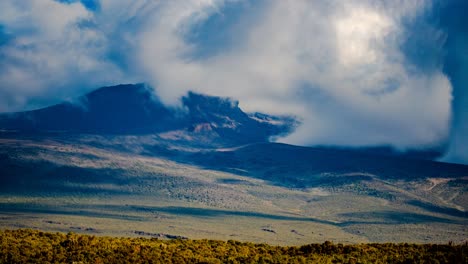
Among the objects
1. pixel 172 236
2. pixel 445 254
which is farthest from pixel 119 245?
pixel 172 236

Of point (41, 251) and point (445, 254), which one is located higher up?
point (445, 254)

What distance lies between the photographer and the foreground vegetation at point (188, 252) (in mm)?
24781

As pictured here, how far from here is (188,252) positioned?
2658 cm

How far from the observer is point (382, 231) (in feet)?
629

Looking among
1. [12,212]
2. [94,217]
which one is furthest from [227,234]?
[12,212]

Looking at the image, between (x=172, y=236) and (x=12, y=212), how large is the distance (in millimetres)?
66998

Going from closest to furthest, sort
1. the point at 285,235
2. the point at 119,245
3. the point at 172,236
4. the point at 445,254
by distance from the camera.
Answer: the point at 445,254
the point at 119,245
the point at 172,236
the point at 285,235

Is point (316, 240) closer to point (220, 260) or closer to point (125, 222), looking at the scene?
point (125, 222)

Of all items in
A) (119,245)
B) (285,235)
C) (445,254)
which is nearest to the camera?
(445,254)

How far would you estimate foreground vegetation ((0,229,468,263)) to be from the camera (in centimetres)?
2478

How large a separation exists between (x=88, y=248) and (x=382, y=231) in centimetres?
17931

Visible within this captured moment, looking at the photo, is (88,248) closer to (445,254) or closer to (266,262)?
(266,262)

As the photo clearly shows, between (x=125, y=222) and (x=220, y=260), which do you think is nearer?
(x=220, y=260)

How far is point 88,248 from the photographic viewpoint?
26.0 m
